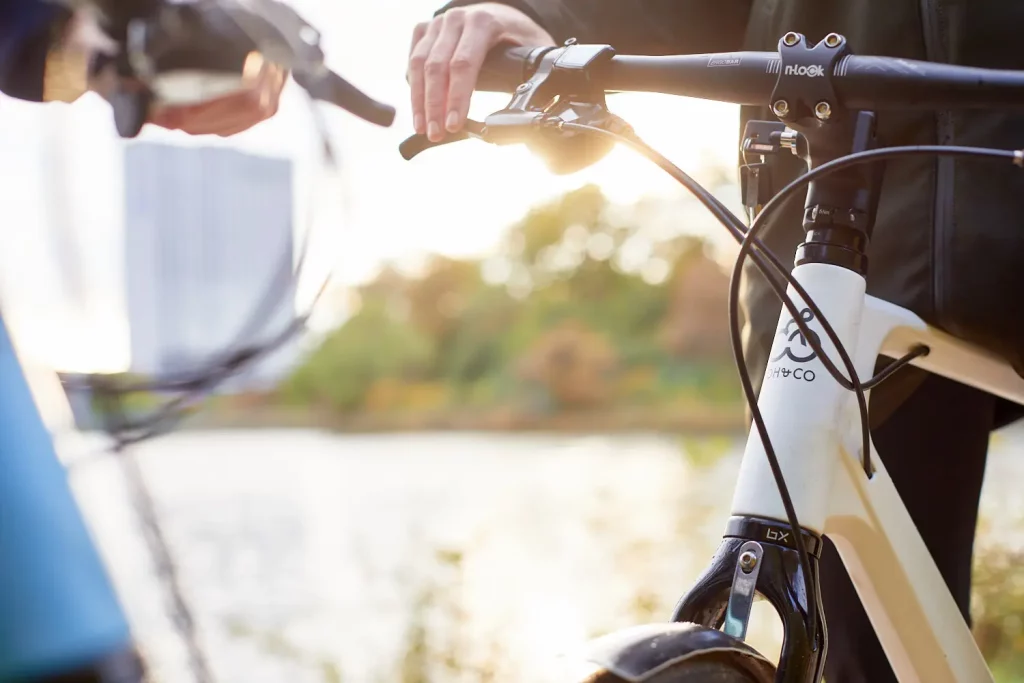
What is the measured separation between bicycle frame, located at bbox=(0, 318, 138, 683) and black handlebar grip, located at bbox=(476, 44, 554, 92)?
0.65 meters

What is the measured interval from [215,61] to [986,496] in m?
3.40

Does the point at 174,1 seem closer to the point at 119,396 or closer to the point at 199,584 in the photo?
the point at 119,396

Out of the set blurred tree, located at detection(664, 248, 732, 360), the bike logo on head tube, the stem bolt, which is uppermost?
the bike logo on head tube

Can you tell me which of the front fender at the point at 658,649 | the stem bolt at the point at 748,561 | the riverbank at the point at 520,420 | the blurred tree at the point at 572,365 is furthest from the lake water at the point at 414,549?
the blurred tree at the point at 572,365

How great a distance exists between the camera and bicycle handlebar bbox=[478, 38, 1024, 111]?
800mm

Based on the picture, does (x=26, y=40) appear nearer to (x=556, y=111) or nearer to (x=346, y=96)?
(x=346, y=96)

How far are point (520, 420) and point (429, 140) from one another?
31.4 feet

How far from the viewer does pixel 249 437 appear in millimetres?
8492

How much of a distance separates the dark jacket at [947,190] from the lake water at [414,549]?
54 centimetres

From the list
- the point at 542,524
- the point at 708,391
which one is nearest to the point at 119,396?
the point at 542,524

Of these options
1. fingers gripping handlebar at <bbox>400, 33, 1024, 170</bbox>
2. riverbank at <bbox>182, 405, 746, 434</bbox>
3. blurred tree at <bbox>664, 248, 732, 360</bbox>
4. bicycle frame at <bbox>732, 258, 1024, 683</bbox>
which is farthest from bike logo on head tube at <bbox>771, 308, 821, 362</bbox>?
blurred tree at <bbox>664, 248, 732, 360</bbox>

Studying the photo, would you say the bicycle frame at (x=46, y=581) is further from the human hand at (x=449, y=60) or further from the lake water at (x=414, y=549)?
the human hand at (x=449, y=60)

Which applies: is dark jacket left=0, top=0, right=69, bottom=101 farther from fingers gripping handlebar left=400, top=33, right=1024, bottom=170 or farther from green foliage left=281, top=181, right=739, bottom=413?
green foliage left=281, top=181, right=739, bottom=413

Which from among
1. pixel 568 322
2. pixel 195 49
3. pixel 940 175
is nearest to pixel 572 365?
pixel 568 322
